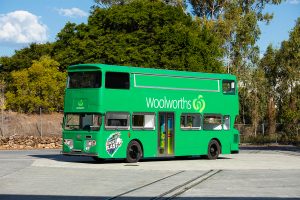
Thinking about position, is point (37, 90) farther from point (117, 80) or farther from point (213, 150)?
point (117, 80)

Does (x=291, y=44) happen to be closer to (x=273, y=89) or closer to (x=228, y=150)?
(x=273, y=89)

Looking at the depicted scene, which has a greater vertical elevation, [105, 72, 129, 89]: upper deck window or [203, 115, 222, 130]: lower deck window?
[105, 72, 129, 89]: upper deck window

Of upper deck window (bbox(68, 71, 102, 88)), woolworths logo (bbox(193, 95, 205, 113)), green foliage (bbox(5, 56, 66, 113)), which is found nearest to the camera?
upper deck window (bbox(68, 71, 102, 88))

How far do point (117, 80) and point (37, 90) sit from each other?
29044 mm

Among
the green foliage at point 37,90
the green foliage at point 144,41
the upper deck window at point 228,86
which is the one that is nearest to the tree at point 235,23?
the green foliage at point 144,41

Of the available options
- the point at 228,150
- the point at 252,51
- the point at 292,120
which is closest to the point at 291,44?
the point at 252,51

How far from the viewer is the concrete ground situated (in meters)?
14.6

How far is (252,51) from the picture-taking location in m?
67.1

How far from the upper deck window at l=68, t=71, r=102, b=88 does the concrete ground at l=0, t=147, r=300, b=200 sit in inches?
122

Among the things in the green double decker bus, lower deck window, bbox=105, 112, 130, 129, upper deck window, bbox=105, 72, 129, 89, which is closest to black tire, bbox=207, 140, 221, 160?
the green double decker bus

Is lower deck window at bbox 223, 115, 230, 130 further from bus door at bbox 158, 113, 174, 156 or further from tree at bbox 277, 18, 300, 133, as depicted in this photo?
tree at bbox 277, 18, 300, 133

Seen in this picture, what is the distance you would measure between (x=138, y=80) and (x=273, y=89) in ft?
157

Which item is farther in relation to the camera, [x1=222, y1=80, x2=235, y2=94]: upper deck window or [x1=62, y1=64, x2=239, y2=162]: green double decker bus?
[x1=222, y1=80, x2=235, y2=94]: upper deck window

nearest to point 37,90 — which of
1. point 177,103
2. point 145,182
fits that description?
point 177,103
